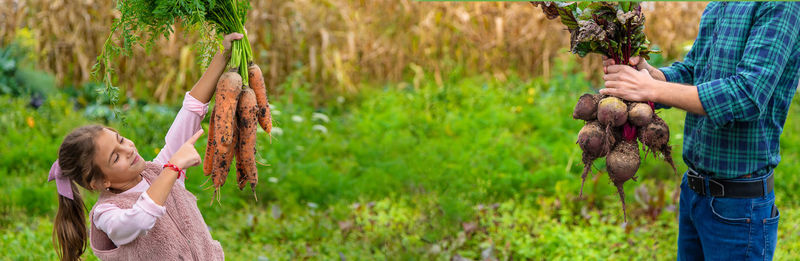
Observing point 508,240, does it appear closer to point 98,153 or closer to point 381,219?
point 381,219

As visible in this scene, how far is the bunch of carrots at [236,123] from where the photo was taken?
2082 mm

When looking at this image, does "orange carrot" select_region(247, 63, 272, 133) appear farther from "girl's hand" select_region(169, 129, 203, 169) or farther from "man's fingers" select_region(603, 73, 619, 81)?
"man's fingers" select_region(603, 73, 619, 81)

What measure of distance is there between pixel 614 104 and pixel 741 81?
1.23 ft

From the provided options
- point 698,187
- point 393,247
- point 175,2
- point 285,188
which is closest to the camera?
point 175,2


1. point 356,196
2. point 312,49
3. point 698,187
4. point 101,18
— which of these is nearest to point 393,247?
point 356,196

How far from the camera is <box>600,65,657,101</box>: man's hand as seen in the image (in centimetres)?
199

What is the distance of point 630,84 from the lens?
2016 millimetres

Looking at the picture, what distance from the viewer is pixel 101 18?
7219 millimetres

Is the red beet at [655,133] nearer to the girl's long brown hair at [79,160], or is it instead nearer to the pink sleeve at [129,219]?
the pink sleeve at [129,219]

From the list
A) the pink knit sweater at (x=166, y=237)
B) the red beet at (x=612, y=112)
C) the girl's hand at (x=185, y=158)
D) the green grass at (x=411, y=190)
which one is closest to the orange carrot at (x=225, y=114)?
the girl's hand at (x=185, y=158)

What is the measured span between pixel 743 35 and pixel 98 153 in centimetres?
209

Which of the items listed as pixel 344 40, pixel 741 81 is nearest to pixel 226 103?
pixel 741 81

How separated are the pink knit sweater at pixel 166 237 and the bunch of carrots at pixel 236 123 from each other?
0.51ft

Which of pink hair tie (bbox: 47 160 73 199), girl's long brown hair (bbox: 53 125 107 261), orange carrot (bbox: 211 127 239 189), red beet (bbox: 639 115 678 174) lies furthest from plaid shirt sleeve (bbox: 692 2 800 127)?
pink hair tie (bbox: 47 160 73 199)
